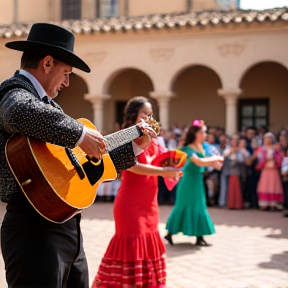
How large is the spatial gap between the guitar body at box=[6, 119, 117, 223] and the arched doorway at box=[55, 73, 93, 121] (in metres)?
17.3

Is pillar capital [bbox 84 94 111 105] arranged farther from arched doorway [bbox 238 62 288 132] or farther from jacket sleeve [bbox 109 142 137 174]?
jacket sleeve [bbox 109 142 137 174]

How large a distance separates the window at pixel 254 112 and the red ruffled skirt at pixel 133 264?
Result: 43.5 ft

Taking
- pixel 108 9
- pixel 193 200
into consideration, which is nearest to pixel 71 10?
pixel 108 9

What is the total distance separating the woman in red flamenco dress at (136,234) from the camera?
482 cm

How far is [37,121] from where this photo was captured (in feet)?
7.55

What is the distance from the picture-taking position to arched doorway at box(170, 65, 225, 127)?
18.0 m

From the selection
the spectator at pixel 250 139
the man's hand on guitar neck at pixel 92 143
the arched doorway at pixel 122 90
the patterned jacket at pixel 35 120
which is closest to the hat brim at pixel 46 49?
the patterned jacket at pixel 35 120

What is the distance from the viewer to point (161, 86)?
53.8ft

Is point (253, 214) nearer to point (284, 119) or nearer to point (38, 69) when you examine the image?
point (284, 119)

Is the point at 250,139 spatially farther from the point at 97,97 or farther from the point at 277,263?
the point at 277,263

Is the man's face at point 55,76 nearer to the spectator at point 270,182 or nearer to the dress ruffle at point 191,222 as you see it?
the dress ruffle at point 191,222

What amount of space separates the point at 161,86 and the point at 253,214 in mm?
6044

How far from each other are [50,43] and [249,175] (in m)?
10.7

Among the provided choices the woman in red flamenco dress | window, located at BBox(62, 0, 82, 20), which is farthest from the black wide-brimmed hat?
window, located at BBox(62, 0, 82, 20)
